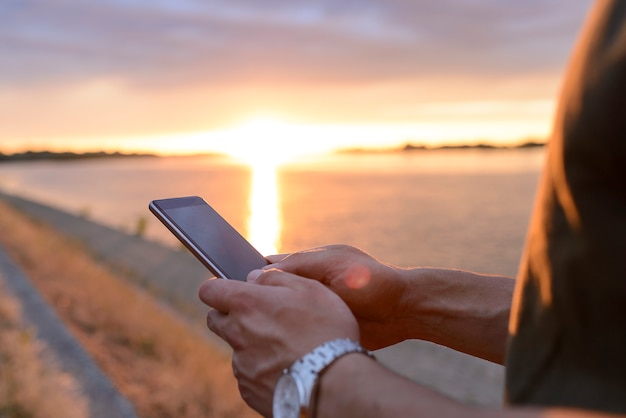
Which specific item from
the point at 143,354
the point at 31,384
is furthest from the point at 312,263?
the point at 143,354

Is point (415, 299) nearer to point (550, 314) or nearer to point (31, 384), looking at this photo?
point (550, 314)

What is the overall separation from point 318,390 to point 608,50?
0.75 m

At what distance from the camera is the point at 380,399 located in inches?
41.9

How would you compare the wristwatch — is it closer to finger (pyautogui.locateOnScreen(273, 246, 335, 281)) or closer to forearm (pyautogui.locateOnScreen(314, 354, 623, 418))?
forearm (pyautogui.locateOnScreen(314, 354, 623, 418))

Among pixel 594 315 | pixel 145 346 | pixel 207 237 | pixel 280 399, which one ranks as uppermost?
pixel 594 315

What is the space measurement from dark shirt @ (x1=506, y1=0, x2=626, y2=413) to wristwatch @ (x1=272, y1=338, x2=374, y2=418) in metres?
0.32

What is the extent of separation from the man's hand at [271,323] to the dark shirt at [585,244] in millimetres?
390

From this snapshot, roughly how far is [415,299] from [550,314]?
0.80m

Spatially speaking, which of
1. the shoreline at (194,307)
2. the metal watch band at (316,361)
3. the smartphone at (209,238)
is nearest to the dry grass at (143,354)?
the shoreline at (194,307)

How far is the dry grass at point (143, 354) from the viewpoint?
19.0 feet

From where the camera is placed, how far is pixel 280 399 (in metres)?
1.27

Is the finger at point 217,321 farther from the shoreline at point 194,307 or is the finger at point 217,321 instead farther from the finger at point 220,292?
the shoreline at point 194,307

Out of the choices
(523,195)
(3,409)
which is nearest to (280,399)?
(3,409)

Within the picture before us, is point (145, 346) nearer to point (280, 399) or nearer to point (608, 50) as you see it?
point (280, 399)
